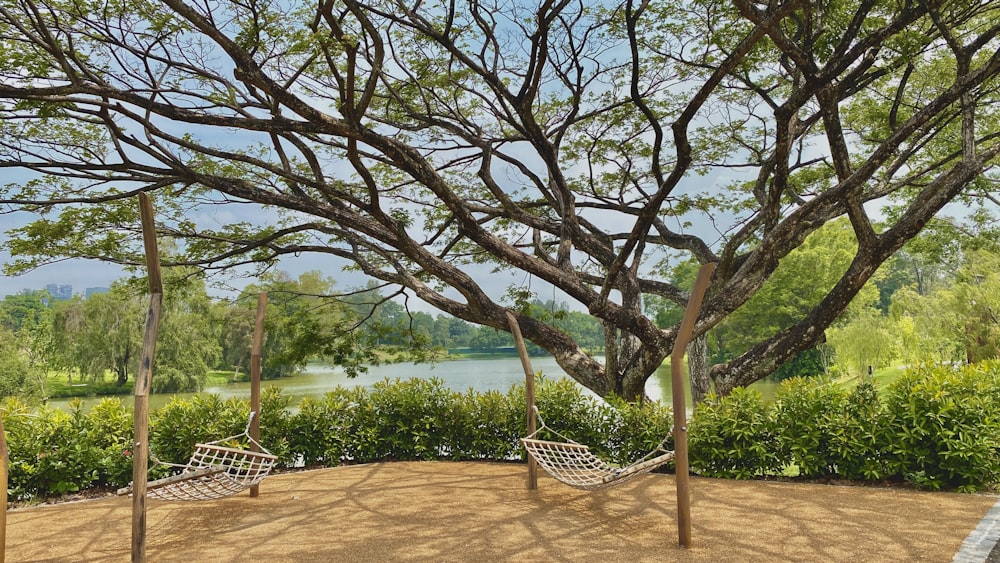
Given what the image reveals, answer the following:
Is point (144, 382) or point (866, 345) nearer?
point (144, 382)

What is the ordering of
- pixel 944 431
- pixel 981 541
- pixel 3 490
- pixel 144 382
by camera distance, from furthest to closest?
pixel 944 431 < pixel 981 541 < pixel 144 382 < pixel 3 490

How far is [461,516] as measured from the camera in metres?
3.89

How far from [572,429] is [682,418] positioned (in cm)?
221

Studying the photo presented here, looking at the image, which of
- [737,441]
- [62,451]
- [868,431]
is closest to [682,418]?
[737,441]

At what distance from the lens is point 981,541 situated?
3.14m

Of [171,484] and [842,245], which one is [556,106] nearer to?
[171,484]

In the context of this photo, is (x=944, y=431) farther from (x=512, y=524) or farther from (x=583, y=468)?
(x=512, y=524)

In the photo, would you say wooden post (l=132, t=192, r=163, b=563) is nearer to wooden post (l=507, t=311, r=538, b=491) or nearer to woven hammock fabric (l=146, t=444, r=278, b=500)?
woven hammock fabric (l=146, t=444, r=278, b=500)

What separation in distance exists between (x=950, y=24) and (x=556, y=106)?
12.3 ft

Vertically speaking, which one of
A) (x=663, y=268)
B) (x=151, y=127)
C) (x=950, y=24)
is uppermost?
(x=950, y=24)

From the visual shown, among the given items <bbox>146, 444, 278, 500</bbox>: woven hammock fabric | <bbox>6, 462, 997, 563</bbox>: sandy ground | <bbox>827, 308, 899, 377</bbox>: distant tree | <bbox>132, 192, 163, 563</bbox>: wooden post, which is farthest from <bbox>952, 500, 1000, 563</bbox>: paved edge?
<bbox>827, 308, 899, 377</bbox>: distant tree

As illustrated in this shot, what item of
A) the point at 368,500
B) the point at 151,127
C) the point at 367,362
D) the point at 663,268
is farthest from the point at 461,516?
the point at 663,268

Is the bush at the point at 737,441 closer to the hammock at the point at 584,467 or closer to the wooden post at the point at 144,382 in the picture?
the hammock at the point at 584,467

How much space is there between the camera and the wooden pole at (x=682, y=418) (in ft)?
10.6
